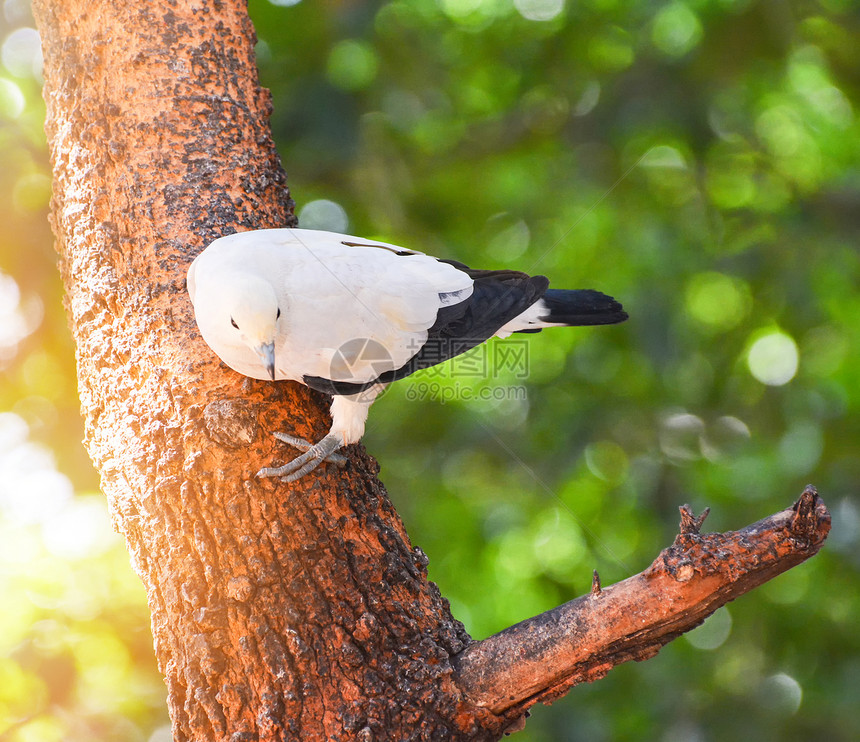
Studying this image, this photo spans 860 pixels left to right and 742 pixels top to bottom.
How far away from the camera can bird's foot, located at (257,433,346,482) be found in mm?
2143

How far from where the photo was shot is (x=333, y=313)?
95.1 inches

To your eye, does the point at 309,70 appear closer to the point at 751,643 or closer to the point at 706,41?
the point at 706,41

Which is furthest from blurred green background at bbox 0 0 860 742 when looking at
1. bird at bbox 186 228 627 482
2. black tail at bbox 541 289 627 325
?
bird at bbox 186 228 627 482

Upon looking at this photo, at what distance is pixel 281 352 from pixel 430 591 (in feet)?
3.14

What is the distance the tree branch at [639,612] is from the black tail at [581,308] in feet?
4.44

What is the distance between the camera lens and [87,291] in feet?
8.17

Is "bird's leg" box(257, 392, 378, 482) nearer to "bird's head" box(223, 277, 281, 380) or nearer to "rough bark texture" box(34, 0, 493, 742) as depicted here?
"rough bark texture" box(34, 0, 493, 742)

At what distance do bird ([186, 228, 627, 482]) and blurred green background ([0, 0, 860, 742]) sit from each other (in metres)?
1.85

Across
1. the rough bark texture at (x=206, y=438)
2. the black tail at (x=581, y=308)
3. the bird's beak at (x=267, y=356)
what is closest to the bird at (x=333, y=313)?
the bird's beak at (x=267, y=356)

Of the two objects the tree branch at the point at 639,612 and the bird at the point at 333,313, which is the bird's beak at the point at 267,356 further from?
the tree branch at the point at 639,612

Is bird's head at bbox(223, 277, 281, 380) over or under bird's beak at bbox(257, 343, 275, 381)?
over

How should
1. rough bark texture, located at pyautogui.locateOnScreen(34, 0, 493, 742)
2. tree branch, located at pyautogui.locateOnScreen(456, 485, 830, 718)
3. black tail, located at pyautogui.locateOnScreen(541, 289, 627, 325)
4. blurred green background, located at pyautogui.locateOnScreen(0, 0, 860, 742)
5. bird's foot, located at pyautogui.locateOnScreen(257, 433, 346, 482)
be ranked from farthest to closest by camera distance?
blurred green background, located at pyautogui.locateOnScreen(0, 0, 860, 742) → black tail, located at pyautogui.locateOnScreen(541, 289, 627, 325) → bird's foot, located at pyautogui.locateOnScreen(257, 433, 346, 482) → rough bark texture, located at pyautogui.locateOnScreen(34, 0, 493, 742) → tree branch, located at pyautogui.locateOnScreen(456, 485, 830, 718)

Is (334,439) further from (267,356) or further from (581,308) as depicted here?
(581,308)

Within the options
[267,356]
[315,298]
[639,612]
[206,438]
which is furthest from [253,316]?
[639,612]
